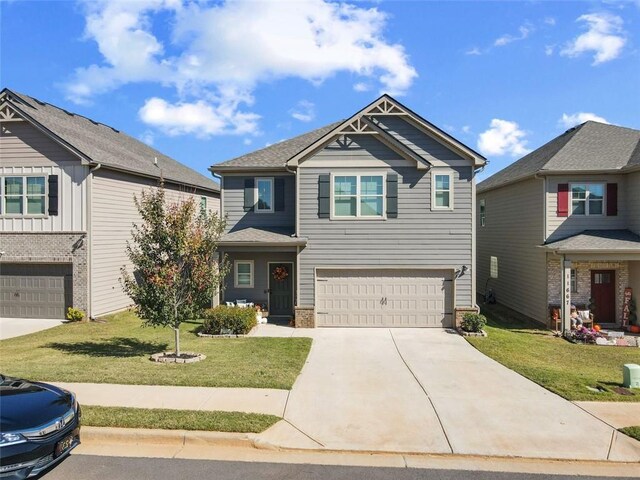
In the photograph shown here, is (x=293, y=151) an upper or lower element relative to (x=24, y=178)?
upper

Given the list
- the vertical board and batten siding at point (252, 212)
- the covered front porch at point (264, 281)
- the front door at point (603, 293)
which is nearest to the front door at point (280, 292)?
the covered front porch at point (264, 281)

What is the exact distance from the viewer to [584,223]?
17266 millimetres

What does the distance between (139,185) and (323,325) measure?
11.1 meters

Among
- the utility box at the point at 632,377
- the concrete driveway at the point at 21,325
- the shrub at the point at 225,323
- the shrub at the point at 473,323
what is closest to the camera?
the utility box at the point at 632,377

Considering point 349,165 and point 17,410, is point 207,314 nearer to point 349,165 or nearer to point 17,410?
point 349,165

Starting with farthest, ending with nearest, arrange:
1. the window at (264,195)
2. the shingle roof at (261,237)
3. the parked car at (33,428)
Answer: the window at (264,195) → the shingle roof at (261,237) → the parked car at (33,428)

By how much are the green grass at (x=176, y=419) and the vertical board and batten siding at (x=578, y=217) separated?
48.4 ft

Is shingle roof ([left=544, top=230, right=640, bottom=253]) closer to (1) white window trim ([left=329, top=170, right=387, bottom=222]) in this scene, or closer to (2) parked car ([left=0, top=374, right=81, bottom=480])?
(1) white window trim ([left=329, top=170, right=387, bottom=222])

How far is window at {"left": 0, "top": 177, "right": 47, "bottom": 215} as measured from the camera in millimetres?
17062

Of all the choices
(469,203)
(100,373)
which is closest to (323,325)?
(469,203)

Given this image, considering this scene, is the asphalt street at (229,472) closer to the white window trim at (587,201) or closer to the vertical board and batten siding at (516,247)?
the vertical board and batten siding at (516,247)

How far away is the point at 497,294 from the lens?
22.8 m

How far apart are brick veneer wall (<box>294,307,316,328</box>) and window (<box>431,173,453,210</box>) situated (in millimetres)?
6175

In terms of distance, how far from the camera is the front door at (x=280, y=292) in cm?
1797
